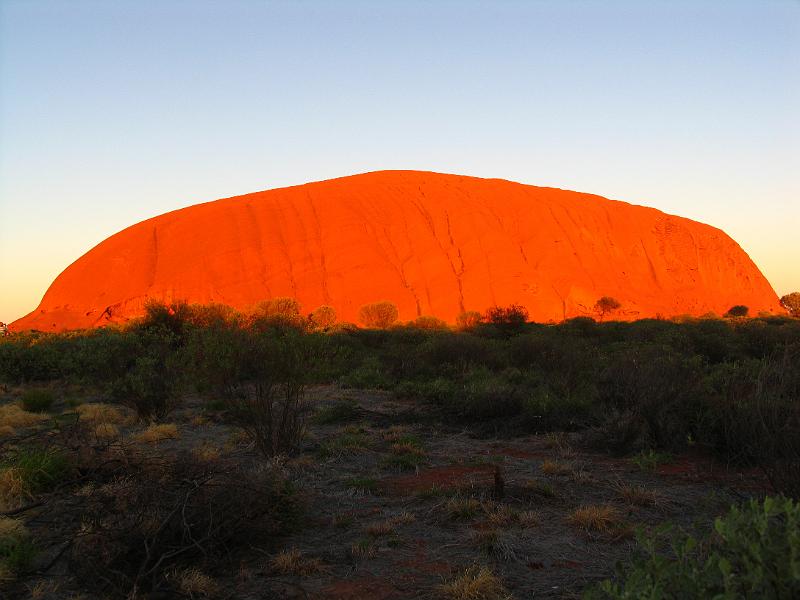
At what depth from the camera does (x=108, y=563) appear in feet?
12.9

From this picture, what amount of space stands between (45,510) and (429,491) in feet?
11.3

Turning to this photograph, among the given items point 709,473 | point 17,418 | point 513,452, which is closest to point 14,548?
point 513,452

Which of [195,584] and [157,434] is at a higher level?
[157,434]

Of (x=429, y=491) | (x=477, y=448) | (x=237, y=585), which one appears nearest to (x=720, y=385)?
(x=477, y=448)

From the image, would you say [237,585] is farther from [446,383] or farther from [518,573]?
[446,383]

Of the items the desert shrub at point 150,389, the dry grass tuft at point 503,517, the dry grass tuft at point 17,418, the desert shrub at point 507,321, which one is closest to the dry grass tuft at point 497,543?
the dry grass tuft at point 503,517

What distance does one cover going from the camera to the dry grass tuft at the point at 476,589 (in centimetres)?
367

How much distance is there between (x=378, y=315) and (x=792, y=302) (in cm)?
4413

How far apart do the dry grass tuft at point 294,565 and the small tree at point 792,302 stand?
6018 centimetres

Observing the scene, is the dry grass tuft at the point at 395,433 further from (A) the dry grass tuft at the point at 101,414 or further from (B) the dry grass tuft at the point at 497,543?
(A) the dry grass tuft at the point at 101,414

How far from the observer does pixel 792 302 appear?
182 ft

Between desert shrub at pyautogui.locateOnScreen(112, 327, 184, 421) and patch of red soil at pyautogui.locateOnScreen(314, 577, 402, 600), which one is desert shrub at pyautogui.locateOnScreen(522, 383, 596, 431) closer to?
patch of red soil at pyautogui.locateOnScreen(314, 577, 402, 600)

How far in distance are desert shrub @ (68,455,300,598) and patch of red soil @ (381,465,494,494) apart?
4.62 feet

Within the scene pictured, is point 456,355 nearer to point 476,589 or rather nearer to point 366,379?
point 366,379
